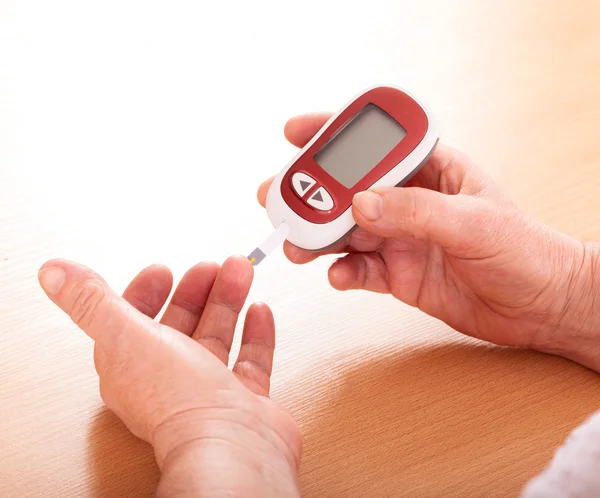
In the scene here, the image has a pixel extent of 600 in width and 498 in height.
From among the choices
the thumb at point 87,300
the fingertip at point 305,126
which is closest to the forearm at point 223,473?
the thumb at point 87,300

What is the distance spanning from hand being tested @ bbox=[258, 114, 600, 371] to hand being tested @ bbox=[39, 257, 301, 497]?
0.21 m

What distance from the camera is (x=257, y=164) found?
0.90m

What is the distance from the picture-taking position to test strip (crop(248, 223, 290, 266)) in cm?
74

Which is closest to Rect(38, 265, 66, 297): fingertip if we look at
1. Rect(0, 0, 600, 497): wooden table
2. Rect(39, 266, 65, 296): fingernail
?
Rect(39, 266, 65, 296): fingernail

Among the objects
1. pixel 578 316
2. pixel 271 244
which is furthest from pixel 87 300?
pixel 578 316

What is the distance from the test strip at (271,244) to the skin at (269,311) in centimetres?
3

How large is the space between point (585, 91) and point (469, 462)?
25.4 inches

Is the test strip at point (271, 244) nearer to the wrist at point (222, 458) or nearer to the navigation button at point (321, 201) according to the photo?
the navigation button at point (321, 201)

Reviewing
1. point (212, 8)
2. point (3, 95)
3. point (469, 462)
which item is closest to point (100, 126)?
point (3, 95)

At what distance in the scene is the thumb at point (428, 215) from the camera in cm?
67

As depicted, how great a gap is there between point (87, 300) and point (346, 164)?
0.30m

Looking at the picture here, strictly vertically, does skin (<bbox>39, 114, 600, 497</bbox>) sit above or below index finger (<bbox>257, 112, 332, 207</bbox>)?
below

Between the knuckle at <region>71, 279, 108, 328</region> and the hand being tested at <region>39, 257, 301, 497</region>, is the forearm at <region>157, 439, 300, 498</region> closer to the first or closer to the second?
the hand being tested at <region>39, 257, 301, 497</region>

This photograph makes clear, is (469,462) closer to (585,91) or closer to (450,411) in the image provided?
(450,411)
